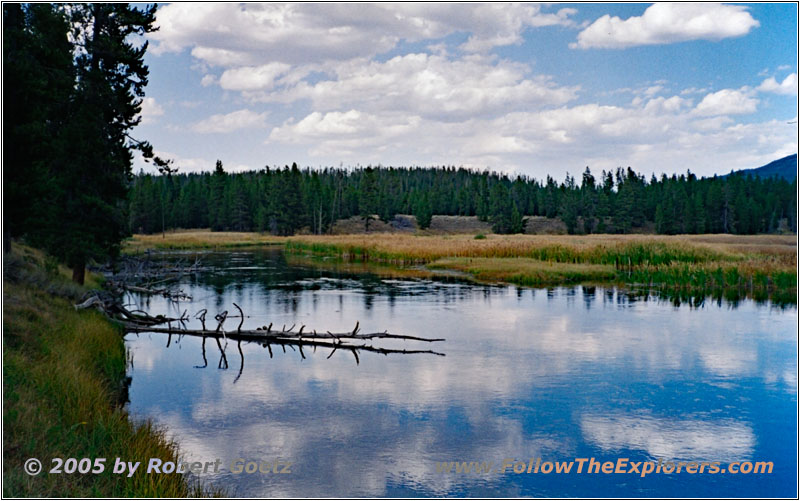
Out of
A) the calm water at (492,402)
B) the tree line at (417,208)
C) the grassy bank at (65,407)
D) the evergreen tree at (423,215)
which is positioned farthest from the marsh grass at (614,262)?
the evergreen tree at (423,215)

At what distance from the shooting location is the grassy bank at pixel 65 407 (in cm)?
857

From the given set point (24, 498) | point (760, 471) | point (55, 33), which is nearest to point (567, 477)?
point (760, 471)

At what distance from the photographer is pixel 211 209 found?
116m

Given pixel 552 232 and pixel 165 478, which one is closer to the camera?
pixel 165 478

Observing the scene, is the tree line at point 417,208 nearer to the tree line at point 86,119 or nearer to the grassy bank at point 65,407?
the tree line at point 86,119

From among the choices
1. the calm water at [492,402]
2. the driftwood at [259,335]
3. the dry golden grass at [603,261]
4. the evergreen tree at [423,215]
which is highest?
the evergreen tree at [423,215]

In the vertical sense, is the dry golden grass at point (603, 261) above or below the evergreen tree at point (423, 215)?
below

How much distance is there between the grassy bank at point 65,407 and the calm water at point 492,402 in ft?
3.44

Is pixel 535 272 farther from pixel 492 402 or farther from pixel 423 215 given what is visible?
pixel 423 215

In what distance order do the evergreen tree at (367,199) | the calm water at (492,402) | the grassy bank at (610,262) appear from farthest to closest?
the evergreen tree at (367,199)
the grassy bank at (610,262)
the calm water at (492,402)

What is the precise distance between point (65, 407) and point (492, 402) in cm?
899

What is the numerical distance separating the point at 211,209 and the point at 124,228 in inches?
3714

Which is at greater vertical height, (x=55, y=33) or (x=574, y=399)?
(x=55, y=33)

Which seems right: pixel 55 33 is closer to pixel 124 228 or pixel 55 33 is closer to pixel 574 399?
pixel 124 228
